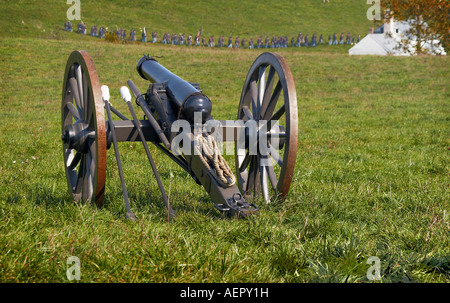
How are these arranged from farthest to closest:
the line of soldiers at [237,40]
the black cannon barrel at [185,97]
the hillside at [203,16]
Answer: the hillside at [203,16]
the line of soldiers at [237,40]
the black cannon barrel at [185,97]

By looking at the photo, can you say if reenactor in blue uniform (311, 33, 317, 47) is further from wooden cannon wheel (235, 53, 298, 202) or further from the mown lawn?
wooden cannon wheel (235, 53, 298, 202)

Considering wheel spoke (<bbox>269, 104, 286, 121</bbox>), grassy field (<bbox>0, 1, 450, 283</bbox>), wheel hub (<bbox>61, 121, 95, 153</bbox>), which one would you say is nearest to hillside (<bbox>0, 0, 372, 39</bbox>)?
grassy field (<bbox>0, 1, 450, 283</bbox>)

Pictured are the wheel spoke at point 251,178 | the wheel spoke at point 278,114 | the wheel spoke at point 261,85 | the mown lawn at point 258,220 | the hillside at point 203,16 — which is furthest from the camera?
the hillside at point 203,16

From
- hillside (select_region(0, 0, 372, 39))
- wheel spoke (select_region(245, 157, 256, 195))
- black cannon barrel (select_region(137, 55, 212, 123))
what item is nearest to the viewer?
black cannon barrel (select_region(137, 55, 212, 123))

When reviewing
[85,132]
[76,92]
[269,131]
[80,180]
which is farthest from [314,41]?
[85,132]

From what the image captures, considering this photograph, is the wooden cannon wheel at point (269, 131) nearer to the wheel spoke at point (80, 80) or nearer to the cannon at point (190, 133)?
the cannon at point (190, 133)

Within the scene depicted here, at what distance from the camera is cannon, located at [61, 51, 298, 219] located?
4.04 meters

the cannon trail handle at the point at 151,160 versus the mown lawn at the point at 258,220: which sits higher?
the cannon trail handle at the point at 151,160

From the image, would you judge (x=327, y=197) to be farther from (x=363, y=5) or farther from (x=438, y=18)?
(x=363, y=5)

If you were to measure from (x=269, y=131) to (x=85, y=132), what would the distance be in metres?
1.62

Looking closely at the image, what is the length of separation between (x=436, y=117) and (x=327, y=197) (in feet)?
30.0

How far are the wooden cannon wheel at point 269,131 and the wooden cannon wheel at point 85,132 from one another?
4.72 ft

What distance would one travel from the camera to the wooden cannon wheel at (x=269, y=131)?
13.7 ft

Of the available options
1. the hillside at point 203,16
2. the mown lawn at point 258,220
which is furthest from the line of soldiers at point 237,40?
the mown lawn at point 258,220
